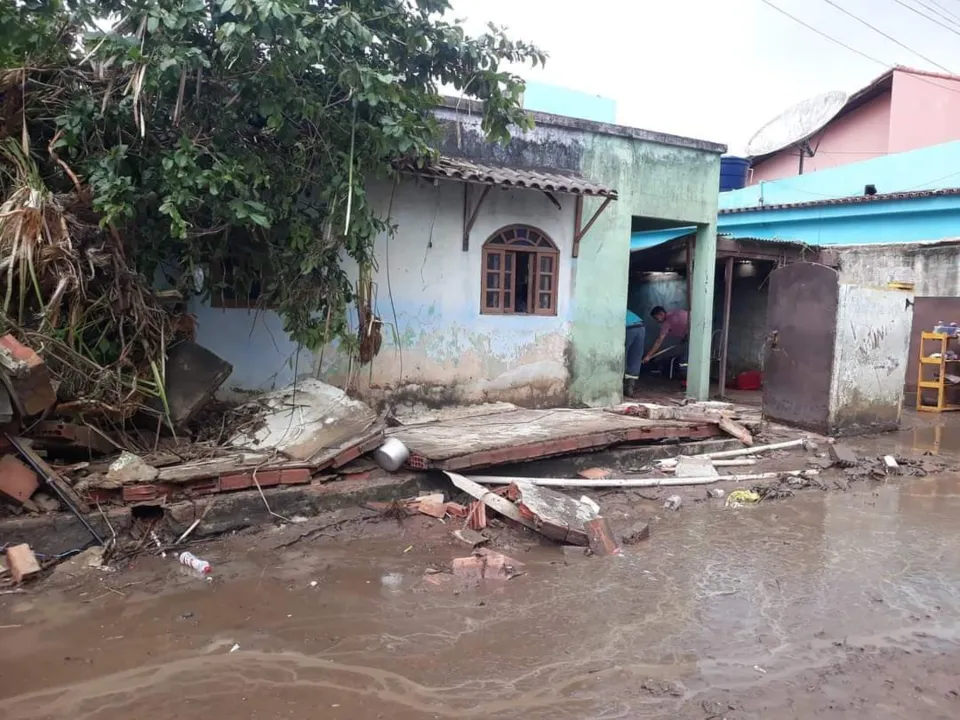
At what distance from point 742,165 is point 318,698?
22126 mm

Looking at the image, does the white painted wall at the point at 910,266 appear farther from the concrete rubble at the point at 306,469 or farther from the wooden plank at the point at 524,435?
the wooden plank at the point at 524,435

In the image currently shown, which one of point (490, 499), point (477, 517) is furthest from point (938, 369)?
point (477, 517)

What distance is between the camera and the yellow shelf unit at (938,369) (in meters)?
12.1

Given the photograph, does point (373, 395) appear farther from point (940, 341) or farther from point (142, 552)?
point (940, 341)

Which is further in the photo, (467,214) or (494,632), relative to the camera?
(467,214)

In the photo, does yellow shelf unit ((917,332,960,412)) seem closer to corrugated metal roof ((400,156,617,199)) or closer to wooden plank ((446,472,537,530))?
corrugated metal roof ((400,156,617,199))

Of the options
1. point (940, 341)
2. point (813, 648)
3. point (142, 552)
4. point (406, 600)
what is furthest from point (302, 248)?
point (940, 341)

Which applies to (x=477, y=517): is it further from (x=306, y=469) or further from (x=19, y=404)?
(x=19, y=404)

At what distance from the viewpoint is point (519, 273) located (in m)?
9.48

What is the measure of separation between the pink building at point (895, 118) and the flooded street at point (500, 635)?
17.8 metres

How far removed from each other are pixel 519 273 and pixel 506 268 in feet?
1.07

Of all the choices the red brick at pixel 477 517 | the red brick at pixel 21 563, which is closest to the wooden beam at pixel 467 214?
the red brick at pixel 477 517

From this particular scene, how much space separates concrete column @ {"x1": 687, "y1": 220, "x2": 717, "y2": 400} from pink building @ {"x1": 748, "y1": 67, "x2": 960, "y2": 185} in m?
12.3

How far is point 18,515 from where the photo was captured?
4.73 metres
